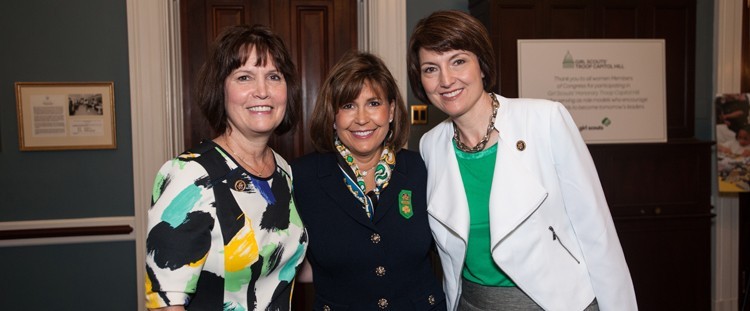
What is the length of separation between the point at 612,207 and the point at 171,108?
9.54 feet

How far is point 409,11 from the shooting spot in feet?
12.1

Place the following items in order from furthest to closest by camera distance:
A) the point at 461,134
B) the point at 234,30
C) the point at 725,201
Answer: the point at 725,201, the point at 461,134, the point at 234,30

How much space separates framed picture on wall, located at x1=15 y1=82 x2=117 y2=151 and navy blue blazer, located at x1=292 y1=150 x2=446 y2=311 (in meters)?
2.13

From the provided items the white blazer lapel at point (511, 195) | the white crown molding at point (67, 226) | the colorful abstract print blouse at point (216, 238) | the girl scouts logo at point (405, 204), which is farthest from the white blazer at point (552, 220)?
the white crown molding at point (67, 226)

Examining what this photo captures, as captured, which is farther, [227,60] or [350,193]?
[350,193]

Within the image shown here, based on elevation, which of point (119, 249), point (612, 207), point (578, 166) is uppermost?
point (578, 166)

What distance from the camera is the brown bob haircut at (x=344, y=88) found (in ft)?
6.28

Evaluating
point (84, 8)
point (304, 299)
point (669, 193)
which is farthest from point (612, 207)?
point (84, 8)

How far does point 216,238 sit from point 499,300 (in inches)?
36.1

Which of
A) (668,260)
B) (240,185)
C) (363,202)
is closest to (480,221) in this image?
(363,202)

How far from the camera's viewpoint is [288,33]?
3.82 m

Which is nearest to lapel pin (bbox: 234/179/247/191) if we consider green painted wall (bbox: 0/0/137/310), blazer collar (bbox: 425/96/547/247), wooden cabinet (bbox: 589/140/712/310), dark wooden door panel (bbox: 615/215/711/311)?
blazer collar (bbox: 425/96/547/247)

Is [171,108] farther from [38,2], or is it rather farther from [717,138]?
[717,138]

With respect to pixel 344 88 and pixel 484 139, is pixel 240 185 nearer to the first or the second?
pixel 344 88
